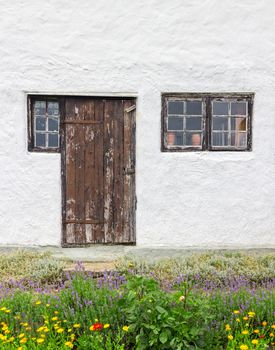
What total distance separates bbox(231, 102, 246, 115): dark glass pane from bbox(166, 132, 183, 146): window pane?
0.86 m

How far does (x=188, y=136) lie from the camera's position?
6750mm

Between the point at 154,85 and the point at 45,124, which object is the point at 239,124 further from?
the point at 45,124

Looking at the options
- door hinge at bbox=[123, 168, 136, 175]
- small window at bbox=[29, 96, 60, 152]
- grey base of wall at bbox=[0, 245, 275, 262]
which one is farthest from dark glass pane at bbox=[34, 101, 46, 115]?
grey base of wall at bbox=[0, 245, 275, 262]

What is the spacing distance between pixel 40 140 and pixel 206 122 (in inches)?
97.6

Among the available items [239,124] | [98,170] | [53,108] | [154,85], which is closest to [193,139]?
[239,124]

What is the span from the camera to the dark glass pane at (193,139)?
675cm

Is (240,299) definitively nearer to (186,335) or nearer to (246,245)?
(186,335)

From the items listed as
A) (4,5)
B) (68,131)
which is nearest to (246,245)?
(68,131)

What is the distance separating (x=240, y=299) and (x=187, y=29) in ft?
13.4

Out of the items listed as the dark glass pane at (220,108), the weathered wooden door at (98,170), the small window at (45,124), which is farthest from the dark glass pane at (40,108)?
the dark glass pane at (220,108)

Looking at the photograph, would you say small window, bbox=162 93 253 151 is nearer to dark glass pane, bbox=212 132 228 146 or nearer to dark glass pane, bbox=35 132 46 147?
dark glass pane, bbox=212 132 228 146

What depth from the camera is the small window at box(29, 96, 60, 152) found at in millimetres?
6684

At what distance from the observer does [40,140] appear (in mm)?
6734

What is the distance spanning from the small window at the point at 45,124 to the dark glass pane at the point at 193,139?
1.93m
